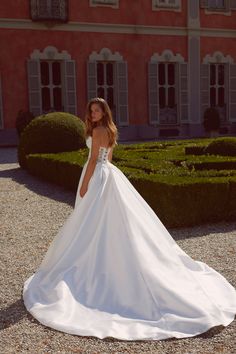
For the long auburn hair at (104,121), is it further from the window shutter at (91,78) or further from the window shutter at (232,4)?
the window shutter at (232,4)

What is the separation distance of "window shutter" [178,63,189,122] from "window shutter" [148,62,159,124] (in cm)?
96

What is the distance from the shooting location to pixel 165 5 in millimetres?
18094

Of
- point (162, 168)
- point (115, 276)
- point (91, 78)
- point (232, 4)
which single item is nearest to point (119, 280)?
point (115, 276)

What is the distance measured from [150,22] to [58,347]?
16.3m

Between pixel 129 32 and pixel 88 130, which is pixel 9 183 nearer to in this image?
pixel 88 130

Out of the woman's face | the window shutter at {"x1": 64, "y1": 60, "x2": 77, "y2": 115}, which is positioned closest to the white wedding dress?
the woman's face

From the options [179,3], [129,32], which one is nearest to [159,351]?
[129,32]

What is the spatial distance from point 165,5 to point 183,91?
122 inches

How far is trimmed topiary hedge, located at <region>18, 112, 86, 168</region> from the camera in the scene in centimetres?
1025

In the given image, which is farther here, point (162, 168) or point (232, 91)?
point (232, 91)

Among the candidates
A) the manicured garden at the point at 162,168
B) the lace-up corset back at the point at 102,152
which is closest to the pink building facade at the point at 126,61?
the manicured garden at the point at 162,168

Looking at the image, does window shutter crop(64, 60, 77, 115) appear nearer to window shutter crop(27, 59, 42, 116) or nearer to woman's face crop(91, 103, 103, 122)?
window shutter crop(27, 59, 42, 116)

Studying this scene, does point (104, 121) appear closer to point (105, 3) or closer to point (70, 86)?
point (70, 86)

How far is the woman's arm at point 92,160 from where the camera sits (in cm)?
384
